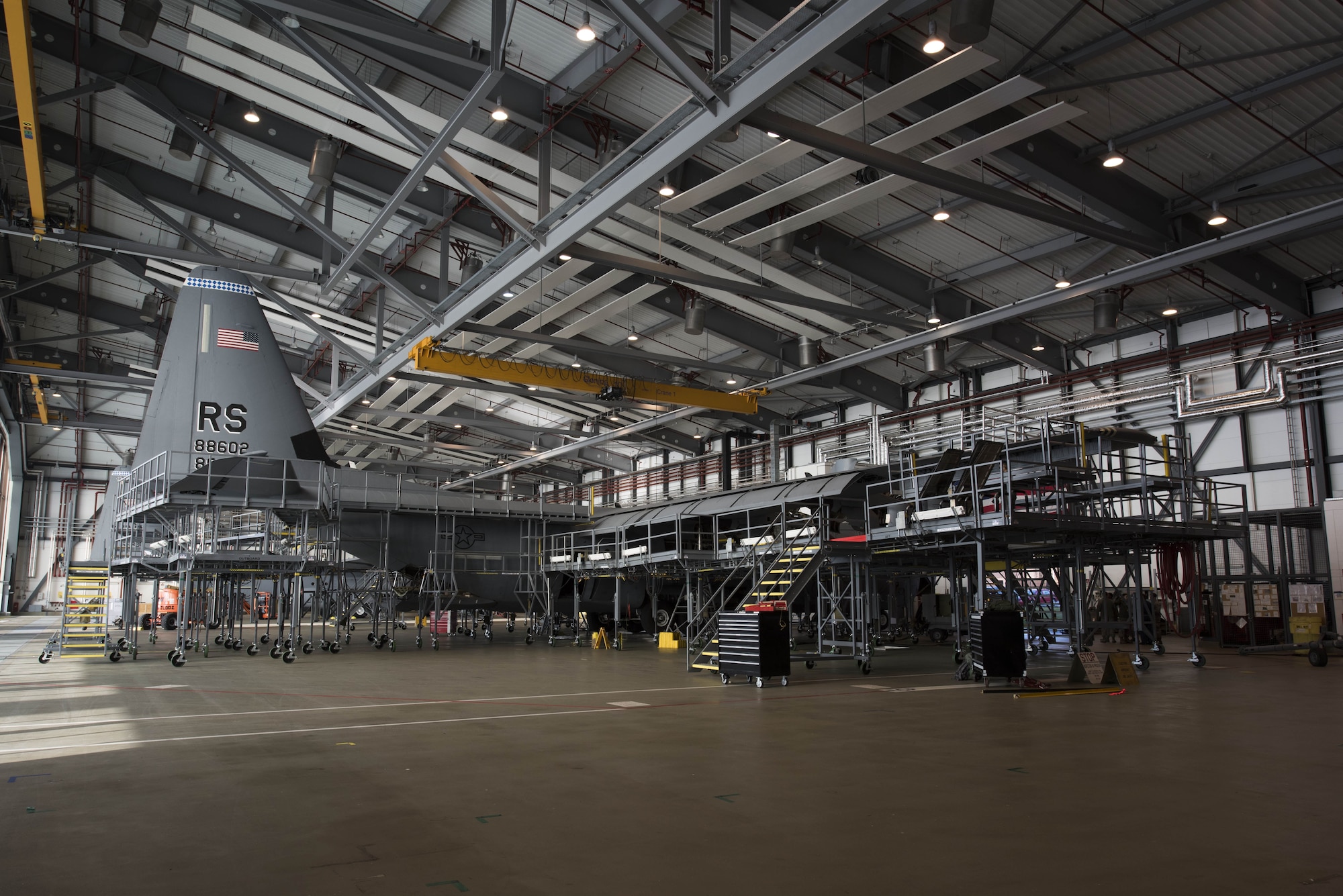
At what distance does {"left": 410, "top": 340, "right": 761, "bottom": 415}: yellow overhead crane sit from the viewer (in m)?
25.0

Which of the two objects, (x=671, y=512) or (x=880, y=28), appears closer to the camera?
(x=880, y=28)

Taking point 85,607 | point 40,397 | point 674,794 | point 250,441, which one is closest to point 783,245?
point 250,441

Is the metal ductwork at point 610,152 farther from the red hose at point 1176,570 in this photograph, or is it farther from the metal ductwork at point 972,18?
the red hose at point 1176,570

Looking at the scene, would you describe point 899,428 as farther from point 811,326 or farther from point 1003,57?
point 1003,57

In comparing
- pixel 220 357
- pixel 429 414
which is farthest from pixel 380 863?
pixel 429 414

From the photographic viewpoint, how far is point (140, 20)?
15.0 metres

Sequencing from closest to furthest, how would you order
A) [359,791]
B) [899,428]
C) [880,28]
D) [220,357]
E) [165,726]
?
[359,791] < [165,726] < [880,28] < [220,357] < [899,428]

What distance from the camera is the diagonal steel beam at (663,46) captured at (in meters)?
11.1

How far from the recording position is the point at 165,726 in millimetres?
9117

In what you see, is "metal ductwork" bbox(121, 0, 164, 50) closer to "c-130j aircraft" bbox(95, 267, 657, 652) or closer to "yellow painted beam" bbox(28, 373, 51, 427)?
"c-130j aircraft" bbox(95, 267, 657, 652)

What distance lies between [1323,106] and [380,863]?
66.4 ft

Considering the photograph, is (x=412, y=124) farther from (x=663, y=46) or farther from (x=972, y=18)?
(x=972, y=18)

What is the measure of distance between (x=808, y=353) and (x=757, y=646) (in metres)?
15.1

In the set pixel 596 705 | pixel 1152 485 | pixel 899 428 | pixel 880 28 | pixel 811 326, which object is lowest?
pixel 596 705
